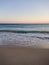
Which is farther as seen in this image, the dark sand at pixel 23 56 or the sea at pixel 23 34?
the sea at pixel 23 34

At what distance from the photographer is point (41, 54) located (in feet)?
5.51

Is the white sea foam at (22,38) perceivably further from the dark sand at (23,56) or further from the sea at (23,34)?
the dark sand at (23,56)

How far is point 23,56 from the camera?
1683 millimetres

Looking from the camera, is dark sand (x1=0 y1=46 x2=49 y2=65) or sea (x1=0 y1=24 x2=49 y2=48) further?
sea (x1=0 y1=24 x2=49 y2=48)

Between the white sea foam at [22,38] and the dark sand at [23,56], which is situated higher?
the white sea foam at [22,38]

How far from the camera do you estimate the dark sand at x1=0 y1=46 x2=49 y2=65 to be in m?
1.60

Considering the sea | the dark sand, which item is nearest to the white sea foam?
the sea

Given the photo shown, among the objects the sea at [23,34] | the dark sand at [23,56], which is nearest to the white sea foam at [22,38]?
the sea at [23,34]

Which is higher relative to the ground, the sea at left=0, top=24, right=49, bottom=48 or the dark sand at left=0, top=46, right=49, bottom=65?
the sea at left=0, top=24, right=49, bottom=48

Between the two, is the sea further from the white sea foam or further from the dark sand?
the dark sand

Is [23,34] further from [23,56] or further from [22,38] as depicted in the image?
[23,56]

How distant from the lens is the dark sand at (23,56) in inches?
63.2

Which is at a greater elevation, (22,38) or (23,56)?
(22,38)

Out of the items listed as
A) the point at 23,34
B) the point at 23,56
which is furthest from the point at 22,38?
the point at 23,56
